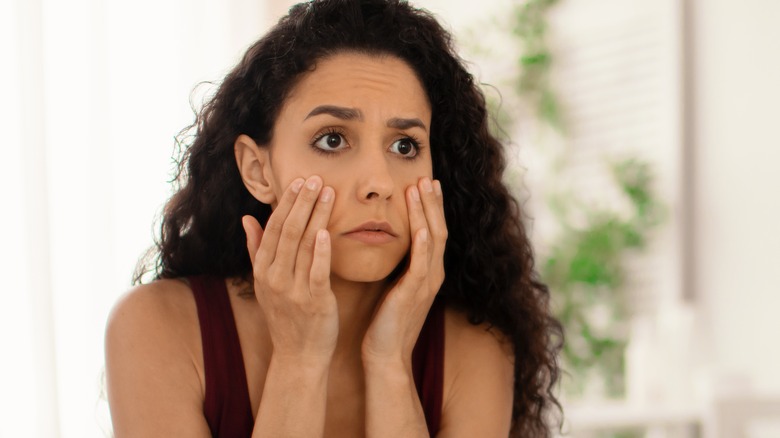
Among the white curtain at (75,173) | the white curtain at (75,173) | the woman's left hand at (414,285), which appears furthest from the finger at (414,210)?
the white curtain at (75,173)

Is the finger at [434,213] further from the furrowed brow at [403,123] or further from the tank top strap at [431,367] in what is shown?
the tank top strap at [431,367]

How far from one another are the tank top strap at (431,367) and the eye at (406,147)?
1.10 ft

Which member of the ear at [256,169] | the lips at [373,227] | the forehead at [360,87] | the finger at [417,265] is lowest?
the finger at [417,265]

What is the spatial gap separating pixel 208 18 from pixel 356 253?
4.91 ft

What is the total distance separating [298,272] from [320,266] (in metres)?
0.04

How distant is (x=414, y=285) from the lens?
131cm

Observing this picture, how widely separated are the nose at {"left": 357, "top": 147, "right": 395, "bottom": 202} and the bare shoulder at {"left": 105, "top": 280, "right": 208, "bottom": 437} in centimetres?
36

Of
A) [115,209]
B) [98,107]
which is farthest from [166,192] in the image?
[98,107]

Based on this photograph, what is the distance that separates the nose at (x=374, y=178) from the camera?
1206mm

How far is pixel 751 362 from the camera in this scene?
8.25ft

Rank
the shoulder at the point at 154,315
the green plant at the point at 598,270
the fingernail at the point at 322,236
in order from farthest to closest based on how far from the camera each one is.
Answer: the green plant at the point at 598,270, the shoulder at the point at 154,315, the fingernail at the point at 322,236

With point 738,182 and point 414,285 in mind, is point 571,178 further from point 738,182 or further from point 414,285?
point 414,285

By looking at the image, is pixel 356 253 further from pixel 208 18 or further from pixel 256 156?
pixel 208 18

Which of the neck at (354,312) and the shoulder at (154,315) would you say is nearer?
the shoulder at (154,315)
